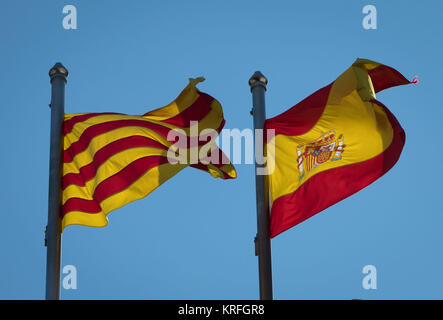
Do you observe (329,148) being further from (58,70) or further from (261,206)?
(58,70)

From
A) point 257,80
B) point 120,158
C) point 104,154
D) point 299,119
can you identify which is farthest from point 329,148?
point 104,154

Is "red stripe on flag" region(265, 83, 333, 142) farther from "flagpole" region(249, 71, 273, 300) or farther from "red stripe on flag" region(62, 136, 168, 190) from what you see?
"red stripe on flag" region(62, 136, 168, 190)

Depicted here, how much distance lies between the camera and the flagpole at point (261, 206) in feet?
46.8

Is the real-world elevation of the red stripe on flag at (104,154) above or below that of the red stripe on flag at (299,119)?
below

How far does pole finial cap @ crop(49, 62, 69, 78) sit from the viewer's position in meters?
16.1

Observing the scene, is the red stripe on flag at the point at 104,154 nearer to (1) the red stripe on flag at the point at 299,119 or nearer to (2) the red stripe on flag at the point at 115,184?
(2) the red stripe on flag at the point at 115,184

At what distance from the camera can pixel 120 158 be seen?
52.5ft

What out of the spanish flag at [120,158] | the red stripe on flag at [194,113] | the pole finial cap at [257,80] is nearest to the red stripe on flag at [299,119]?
the pole finial cap at [257,80]

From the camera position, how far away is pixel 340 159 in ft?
50.1

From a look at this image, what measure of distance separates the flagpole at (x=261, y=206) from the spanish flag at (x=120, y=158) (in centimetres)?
119

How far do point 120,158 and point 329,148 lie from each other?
11.3 ft

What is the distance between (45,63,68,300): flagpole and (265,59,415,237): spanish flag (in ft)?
10.8

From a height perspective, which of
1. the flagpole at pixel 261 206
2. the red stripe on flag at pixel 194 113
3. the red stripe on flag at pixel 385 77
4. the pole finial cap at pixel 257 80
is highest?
the red stripe on flag at pixel 385 77
